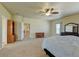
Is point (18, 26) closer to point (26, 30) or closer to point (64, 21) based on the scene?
point (26, 30)

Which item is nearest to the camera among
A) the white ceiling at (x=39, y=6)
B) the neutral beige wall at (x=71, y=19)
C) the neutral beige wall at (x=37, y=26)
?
the white ceiling at (x=39, y=6)

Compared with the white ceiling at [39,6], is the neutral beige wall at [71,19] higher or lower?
lower

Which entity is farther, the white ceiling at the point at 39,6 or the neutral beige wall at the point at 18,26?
the neutral beige wall at the point at 18,26

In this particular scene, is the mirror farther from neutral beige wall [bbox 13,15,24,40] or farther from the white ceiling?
neutral beige wall [bbox 13,15,24,40]

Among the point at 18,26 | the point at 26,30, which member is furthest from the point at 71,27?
the point at 26,30

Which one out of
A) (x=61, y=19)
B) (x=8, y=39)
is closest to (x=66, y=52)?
(x=8, y=39)

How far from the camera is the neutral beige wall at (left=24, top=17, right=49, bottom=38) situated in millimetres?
12877

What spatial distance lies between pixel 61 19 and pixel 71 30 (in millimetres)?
2009

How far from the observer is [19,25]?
34.3 feet

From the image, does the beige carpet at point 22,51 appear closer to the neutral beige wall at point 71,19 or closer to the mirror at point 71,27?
the mirror at point 71,27

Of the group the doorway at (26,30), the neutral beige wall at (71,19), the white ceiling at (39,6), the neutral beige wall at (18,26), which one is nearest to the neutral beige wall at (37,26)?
the doorway at (26,30)

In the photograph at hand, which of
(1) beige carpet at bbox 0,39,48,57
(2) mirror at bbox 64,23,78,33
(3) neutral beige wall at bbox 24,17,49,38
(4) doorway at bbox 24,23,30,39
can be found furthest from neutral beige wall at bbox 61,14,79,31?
(1) beige carpet at bbox 0,39,48,57

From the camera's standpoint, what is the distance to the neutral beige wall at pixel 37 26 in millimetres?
12877

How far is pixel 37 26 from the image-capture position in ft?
44.0
